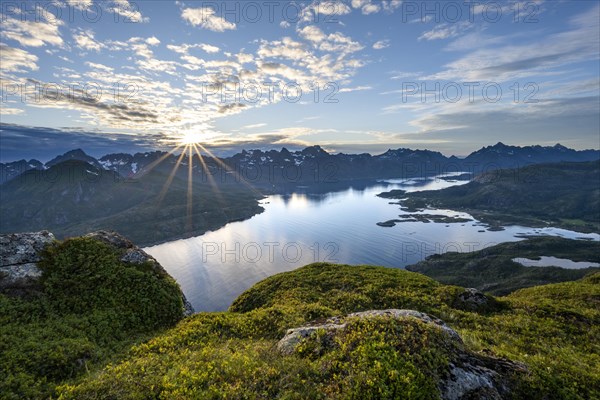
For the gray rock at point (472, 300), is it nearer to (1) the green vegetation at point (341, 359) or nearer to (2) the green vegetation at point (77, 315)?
(1) the green vegetation at point (341, 359)

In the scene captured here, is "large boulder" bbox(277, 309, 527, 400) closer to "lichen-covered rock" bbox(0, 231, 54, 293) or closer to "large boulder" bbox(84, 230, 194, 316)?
"large boulder" bbox(84, 230, 194, 316)

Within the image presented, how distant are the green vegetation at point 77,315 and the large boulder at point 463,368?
9.37 metres

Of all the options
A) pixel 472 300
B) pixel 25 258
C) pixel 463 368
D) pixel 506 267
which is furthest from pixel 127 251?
pixel 506 267

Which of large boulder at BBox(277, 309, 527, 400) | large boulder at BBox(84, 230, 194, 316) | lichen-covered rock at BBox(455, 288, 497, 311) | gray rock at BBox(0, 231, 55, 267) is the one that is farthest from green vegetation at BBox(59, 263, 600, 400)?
gray rock at BBox(0, 231, 55, 267)

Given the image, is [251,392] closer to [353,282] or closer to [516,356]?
[516,356]

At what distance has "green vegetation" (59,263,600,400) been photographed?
9.88 metres

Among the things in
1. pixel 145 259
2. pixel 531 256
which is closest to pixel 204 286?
pixel 145 259

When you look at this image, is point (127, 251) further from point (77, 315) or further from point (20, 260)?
point (77, 315)

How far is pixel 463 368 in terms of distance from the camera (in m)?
10.8

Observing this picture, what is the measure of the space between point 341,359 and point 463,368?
14.8 ft

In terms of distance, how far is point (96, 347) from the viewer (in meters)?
14.7

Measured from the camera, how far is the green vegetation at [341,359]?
9.88m

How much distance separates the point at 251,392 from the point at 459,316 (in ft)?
54.5

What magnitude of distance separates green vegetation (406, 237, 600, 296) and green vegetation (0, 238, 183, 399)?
14187 cm
